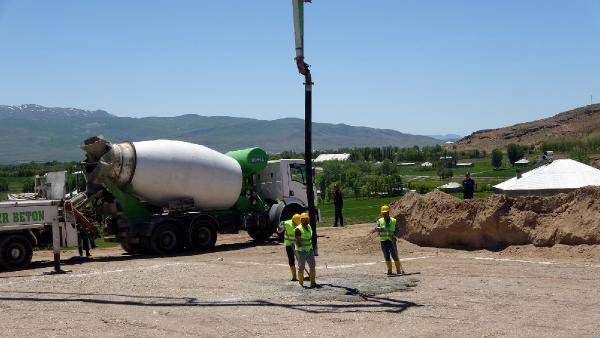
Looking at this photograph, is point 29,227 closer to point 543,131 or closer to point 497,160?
point 497,160

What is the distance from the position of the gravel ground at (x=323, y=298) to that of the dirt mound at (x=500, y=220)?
59 cm

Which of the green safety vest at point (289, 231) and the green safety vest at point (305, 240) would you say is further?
the green safety vest at point (289, 231)

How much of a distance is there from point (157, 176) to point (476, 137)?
17601cm

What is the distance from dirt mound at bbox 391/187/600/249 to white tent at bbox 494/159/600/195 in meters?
6.87

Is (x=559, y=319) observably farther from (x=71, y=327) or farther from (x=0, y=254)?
(x=0, y=254)

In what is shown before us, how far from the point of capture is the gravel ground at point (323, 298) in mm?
11703

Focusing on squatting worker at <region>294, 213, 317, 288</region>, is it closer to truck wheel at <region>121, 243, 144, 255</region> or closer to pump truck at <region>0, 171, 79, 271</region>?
pump truck at <region>0, 171, 79, 271</region>

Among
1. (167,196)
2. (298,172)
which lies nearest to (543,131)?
(298,172)

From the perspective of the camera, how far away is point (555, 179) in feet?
96.6

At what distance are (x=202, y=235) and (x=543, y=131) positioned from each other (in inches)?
5905

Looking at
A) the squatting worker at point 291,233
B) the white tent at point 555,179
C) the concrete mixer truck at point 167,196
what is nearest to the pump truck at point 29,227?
the concrete mixer truck at point 167,196

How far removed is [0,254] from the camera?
68.5 feet

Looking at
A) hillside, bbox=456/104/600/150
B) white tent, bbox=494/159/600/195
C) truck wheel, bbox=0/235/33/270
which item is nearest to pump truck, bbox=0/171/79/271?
truck wheel, bbox=0/235/33/270

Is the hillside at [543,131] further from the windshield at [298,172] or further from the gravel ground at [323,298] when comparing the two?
the gravel ground at [323,298]
